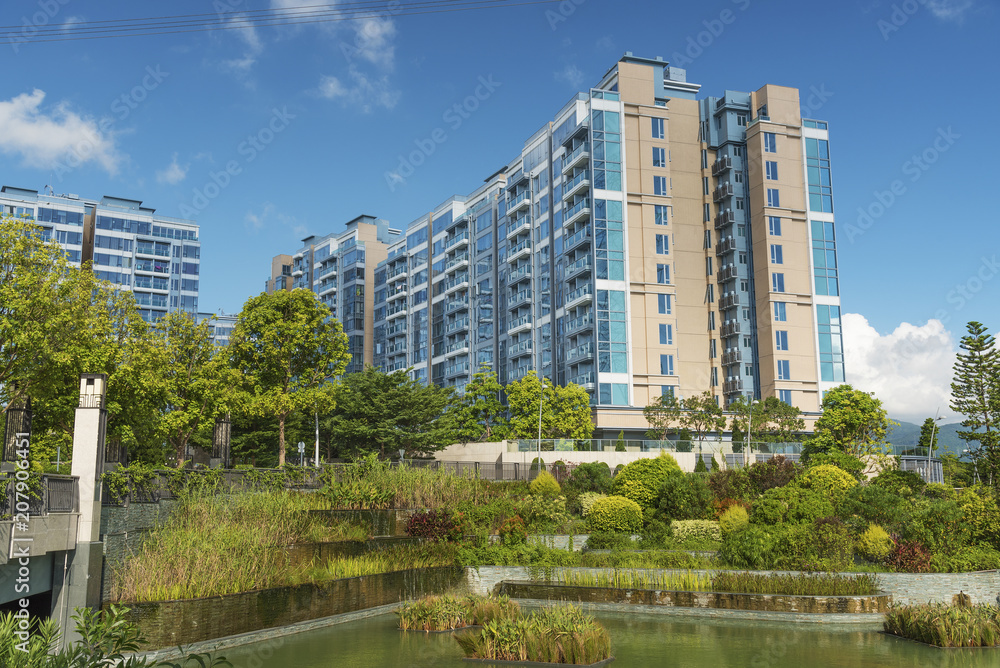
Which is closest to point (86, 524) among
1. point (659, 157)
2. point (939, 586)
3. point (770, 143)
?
point (939, 586)

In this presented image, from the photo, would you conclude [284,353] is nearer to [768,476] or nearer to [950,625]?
[768,476]

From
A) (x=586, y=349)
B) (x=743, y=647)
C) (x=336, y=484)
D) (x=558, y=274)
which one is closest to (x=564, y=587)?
(x=743, y=647)

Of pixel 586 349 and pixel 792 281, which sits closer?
pixel 586 349

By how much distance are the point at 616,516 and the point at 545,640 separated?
1199 cm

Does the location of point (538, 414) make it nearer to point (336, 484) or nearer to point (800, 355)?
point (800, 355)

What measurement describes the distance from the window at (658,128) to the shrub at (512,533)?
155 feet

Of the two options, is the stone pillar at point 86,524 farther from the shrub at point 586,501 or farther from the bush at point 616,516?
the shrub at point 586,501

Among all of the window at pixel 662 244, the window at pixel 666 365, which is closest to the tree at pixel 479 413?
the window at pixel 666 365

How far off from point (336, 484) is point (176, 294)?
87419 mm

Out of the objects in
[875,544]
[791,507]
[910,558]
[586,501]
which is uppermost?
[791,507]

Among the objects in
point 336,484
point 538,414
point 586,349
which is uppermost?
point 586,349

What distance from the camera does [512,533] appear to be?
2364 centimetres

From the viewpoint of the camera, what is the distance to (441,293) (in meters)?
86.1

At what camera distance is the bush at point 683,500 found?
1020 inches
